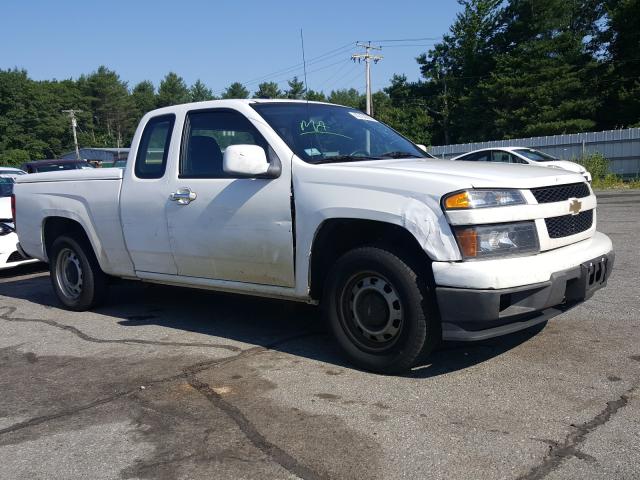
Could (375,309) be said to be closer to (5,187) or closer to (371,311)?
(371,311)

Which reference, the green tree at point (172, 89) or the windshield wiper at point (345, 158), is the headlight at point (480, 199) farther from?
the green tree at point (172, 89)

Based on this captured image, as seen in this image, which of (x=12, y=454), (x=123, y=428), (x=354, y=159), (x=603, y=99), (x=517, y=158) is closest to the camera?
(x=12, y=454)

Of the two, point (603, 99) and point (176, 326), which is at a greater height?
point (603, 99)

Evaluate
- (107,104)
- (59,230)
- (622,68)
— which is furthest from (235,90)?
(59,230)

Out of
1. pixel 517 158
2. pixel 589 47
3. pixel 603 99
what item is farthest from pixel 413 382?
pixel 589 47

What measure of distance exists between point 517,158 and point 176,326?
13.4 m

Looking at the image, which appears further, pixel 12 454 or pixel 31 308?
pixel 31 308

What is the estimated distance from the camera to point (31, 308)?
6.94 m

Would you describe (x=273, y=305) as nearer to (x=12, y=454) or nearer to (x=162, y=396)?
(x=162, y=396)

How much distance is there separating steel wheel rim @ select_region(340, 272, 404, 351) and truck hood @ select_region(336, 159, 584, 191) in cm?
71

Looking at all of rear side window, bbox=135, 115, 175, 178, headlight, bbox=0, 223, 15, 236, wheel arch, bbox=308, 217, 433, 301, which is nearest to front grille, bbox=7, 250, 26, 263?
headlight, bbox=0, 223, 15, 236

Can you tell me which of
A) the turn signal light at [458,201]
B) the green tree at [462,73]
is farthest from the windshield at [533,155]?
the green tree at [462,73]

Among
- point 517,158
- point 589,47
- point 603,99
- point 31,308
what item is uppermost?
point 589,47

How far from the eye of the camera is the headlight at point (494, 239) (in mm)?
3781
